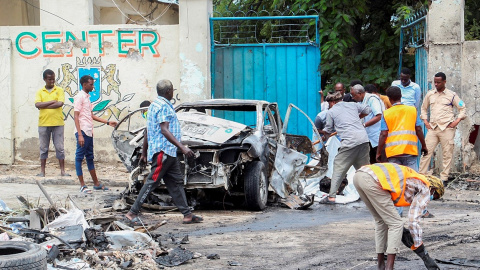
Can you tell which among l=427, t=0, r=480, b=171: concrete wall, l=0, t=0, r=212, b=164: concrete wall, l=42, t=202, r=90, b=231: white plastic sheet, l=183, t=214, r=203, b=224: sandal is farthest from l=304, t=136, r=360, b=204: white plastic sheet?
l=42, t=202, r=90, b=231: white plastic sheet

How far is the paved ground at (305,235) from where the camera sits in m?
5.80

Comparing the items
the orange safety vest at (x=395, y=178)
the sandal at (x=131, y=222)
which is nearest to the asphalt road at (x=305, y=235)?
the sandal at (x=131, y=222)

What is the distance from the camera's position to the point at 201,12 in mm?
12086

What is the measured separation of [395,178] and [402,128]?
9.41 feet

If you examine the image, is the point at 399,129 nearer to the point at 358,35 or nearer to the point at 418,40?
the point at 418,40

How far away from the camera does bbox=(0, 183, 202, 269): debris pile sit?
549 cm

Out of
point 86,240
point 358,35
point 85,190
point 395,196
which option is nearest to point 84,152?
point 85,190

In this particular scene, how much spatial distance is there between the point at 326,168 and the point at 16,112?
6.16 metres

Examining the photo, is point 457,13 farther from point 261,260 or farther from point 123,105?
point 261,260

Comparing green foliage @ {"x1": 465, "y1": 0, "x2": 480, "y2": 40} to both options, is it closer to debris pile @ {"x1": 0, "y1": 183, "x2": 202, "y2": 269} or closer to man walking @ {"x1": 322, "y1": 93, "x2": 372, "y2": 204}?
man walking @ {"x1": 322, "y1": 93, "x2": 372, "y2": 204}

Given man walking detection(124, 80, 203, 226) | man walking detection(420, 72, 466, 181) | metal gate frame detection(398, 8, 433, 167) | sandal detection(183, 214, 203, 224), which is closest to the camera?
man walking detection(124, 80, 203, 226)

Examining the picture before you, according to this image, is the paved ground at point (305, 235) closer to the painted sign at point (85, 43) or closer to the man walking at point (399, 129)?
the man walking at point (399, 129)

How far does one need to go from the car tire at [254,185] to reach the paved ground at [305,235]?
0.13m

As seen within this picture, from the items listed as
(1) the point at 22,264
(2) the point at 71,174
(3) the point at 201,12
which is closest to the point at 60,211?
(1) the point at 22,264
